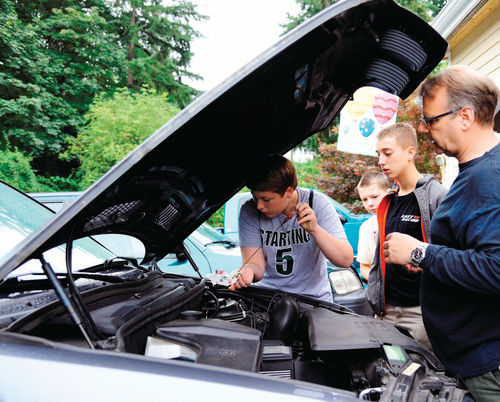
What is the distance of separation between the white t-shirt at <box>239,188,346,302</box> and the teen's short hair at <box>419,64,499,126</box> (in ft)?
3.83

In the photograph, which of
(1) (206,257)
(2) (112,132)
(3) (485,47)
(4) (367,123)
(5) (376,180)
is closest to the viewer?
(5) (376,180)

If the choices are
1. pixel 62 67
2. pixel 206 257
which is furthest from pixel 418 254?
pixel 62 67

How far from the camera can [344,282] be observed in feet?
12.7

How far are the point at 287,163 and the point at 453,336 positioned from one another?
1.34 metres

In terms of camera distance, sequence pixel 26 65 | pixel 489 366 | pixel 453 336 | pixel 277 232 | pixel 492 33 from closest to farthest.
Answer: pixel 489 366, pixel 453 336, pixel 277 232, pixel 492 33, pixel 26 65

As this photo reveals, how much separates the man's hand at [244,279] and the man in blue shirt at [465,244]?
3.27ft

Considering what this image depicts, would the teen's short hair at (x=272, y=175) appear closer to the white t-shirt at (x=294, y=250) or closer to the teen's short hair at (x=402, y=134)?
the white t-shirt at (x=294, y=250)

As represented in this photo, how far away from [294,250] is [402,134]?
3.87 feet

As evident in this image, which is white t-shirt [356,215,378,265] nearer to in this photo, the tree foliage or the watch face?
the watch face

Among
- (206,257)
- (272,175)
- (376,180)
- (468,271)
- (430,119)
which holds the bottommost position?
(206,257)

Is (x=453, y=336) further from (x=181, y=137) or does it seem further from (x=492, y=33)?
(x=492, y=33)

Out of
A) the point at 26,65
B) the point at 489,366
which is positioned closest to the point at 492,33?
the point at 489,366

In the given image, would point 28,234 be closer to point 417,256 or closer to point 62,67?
point 417,256

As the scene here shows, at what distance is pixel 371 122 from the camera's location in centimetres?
916
